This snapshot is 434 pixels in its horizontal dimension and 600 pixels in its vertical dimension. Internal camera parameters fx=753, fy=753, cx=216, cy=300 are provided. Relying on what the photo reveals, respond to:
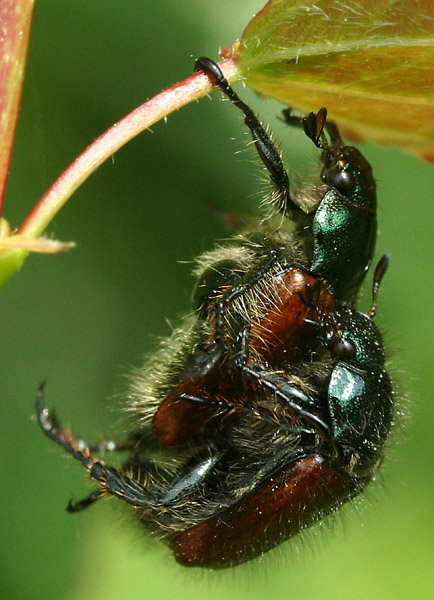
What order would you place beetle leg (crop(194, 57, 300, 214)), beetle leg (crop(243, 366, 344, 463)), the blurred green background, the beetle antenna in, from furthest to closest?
the blurred green background < the beetle antenna < beetle leg (crop(194, 57, 300, 214)) < beetle leg (crop(243, 366, 344, 463))

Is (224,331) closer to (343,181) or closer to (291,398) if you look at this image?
(291,398)

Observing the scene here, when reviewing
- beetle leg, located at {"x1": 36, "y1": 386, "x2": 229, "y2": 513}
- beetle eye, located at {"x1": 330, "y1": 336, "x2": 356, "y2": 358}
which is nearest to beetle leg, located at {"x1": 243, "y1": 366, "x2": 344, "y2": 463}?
beetle eye, located at {"x1": 330, "y1": 336, "x2": 356, "y2": 358}

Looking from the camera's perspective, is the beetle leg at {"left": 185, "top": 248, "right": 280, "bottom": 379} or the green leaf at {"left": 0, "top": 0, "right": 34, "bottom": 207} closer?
the green leaf at {"left": 0, "top": 0, "right": 34, "bottom": 207}

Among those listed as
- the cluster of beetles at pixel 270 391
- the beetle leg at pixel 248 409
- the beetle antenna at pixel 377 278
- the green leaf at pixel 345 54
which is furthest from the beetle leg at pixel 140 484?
the green leaf at pixel 345 54

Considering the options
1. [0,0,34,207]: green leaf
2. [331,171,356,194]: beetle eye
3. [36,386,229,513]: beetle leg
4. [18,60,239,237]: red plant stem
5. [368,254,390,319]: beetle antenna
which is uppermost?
[0,0,34,207]: green leaf

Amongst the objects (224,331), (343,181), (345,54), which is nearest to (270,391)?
(224,331)

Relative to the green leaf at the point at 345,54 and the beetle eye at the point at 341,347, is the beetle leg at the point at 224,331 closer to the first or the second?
the beetle eye at the point at 341,347

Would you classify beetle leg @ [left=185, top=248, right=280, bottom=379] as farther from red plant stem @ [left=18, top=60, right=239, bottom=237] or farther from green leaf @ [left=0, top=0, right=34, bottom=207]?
green leaf @ [left=0, top=0, right=34, bottom=207]
